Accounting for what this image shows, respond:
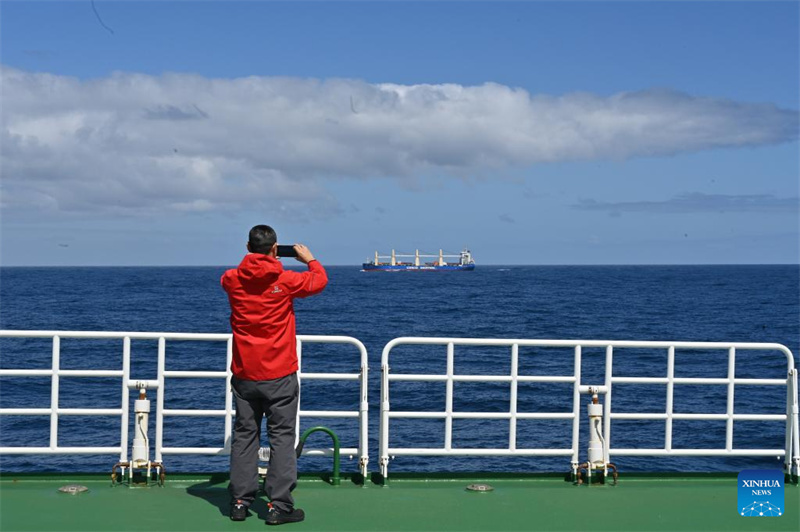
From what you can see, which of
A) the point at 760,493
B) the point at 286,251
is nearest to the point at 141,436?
the point at 286,251

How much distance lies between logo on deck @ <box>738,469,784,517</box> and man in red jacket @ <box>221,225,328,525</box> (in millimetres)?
3483

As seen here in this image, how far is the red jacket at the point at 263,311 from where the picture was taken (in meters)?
5.64

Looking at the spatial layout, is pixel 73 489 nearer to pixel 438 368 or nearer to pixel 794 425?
pixel 794 425

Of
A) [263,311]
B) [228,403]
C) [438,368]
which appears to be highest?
[263,311]

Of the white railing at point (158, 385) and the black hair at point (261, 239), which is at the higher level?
the black hair at point (261, 239)

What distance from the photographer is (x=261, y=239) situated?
5.71 metres

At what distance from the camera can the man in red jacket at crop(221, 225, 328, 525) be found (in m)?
5.66

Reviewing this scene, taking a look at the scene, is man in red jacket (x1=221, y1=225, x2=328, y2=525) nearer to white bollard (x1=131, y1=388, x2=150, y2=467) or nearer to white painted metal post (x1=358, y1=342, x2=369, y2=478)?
white painted metal post (x1=358, y1=342, x2=369, y2=478)

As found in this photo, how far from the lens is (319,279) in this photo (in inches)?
226

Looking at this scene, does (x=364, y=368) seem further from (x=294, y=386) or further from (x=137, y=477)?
(x=137, y=477)

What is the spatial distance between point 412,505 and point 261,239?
2.42 m

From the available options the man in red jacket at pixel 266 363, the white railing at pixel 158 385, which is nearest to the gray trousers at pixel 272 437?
the man in red jacket at pixel 266 363

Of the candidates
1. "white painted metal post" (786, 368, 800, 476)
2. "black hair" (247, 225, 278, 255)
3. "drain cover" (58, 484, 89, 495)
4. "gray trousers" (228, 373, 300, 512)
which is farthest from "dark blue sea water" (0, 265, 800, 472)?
Result: "black hair" (247, 225, 278, 255)

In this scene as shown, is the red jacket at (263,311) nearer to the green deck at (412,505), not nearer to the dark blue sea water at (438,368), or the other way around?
the green deck at (412,505)
